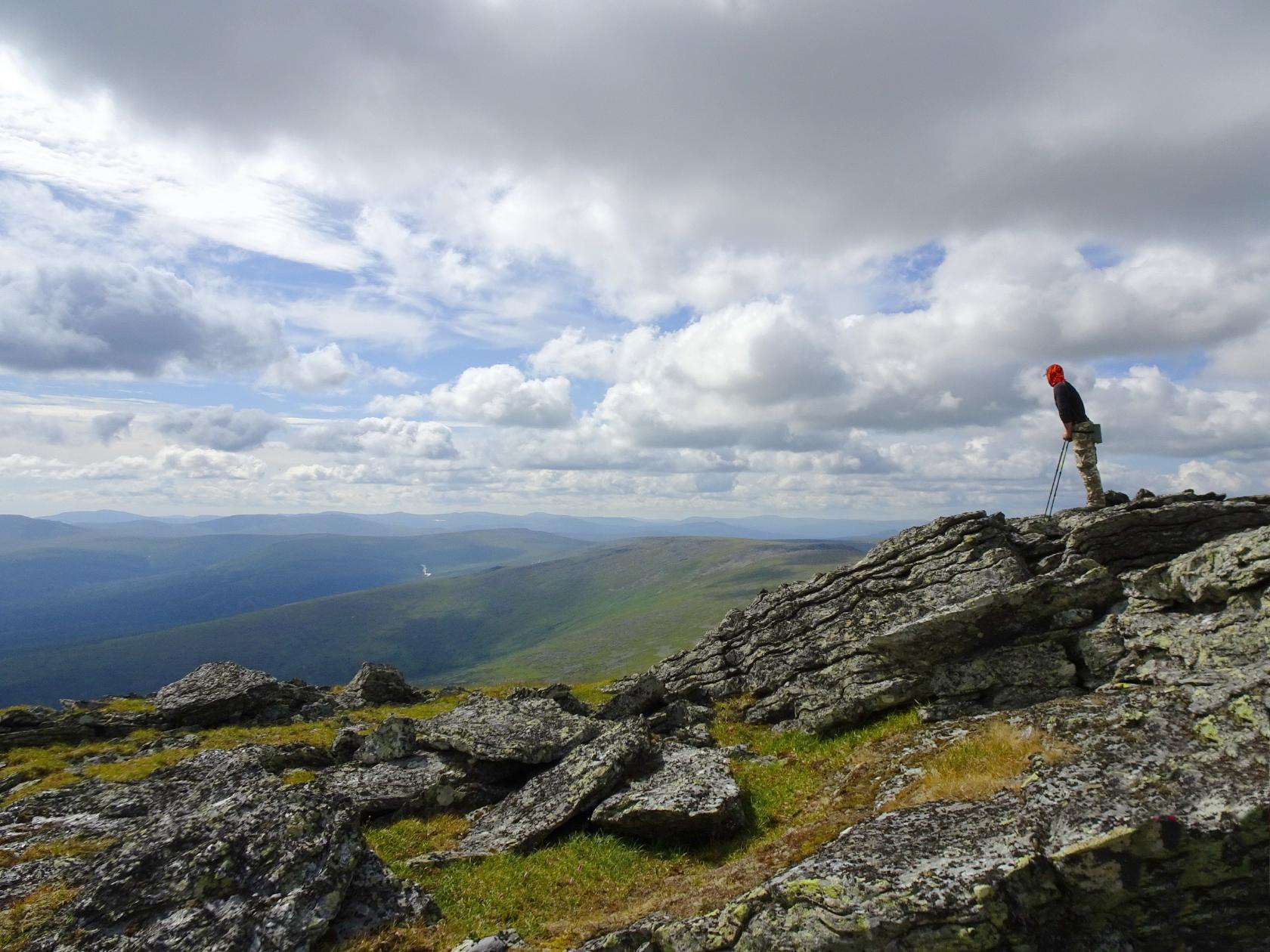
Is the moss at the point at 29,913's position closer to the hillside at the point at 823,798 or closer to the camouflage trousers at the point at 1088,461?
the hillside at the point at 823,798

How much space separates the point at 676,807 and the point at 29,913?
1659 centimetres

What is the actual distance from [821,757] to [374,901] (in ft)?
52.3

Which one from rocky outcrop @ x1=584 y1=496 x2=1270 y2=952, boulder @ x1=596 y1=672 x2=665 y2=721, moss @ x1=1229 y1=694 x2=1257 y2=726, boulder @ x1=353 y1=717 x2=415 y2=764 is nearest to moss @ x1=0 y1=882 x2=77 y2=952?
boulder @ x1=353 y1=717 x2=415 y2=764

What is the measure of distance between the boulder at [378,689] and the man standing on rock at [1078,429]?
171 feet

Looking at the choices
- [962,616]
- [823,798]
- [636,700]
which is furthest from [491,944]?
[636,700]

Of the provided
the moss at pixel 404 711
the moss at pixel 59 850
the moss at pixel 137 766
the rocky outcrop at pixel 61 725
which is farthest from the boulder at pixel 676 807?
the rocky outcrop at pixel 61 725

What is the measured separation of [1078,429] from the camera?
31.9 metres

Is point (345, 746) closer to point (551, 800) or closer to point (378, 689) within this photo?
point (551, 800)

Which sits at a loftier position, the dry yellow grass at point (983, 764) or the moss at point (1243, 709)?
the moss at point (1243, 709)

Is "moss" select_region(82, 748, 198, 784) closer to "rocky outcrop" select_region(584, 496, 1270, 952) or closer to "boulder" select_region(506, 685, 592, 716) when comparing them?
"boulder" select_region(506, 685, 592, 716)

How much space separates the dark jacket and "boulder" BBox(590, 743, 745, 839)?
82.1 ft

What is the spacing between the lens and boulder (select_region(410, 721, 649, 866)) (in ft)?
64.1

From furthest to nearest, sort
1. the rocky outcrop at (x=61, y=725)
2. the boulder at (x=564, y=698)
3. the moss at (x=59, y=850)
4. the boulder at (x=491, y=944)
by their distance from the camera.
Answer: the rocky outcrop at (x=61, y=725) < the boulder at (x=564, y=698) < the moss at (x=59, y=850) < the boulder at (x=491, y=944)

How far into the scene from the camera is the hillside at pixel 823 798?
38.9 ft
